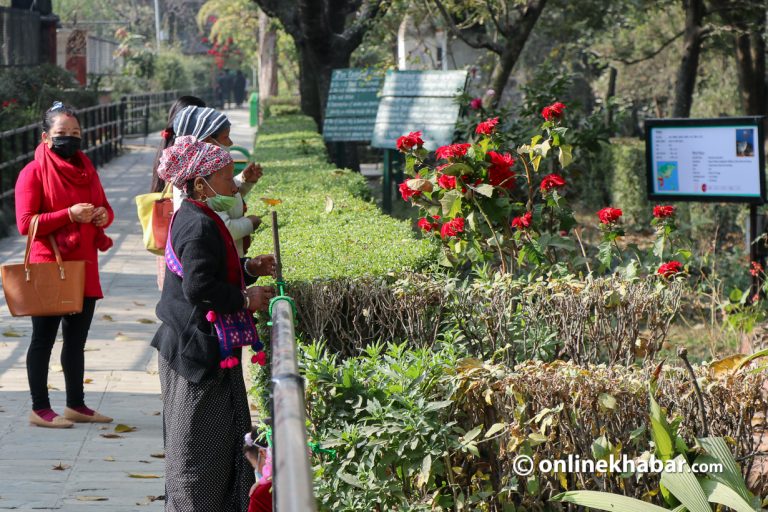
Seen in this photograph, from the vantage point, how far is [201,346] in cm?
A: 393

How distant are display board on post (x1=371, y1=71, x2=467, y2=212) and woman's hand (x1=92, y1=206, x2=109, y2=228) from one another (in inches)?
294

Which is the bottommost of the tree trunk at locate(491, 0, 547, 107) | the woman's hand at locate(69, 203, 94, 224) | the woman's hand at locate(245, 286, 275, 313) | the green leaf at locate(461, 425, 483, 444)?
the green leaf at locate(461, 425, 483, 444)

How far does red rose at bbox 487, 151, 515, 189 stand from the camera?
5.64 metres

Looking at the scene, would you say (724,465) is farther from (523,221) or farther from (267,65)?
(267,65)

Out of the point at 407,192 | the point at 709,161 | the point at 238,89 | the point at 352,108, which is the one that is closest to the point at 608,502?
the point at 407,192

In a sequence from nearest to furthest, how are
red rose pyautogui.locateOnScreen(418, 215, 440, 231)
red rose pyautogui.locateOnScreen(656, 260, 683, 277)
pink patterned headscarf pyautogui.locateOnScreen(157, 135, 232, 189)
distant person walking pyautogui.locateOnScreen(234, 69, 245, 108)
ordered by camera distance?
pink patterned headscarf pyautogui.locateOnScreen(157, 135, 232, 189), red rose pyautogui.locateOnScreen(656, 260, 683, 277), red rose pyautogui.locateOnScreen(418, 215, 440, 231), distant person walking pyautogui.locateOnScreen(234, 69, 245, 108)

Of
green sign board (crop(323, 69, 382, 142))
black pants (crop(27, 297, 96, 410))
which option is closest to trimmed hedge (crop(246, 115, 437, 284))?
black pants (crop(27, 297, 96, 410))

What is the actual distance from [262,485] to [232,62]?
6450 centimetres

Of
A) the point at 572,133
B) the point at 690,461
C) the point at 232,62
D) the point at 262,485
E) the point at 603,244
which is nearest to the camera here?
the point at 262,485

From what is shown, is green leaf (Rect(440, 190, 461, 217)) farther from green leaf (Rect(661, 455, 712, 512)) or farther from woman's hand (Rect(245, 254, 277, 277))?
green leaf (Rect(661, 455, 712, 512))

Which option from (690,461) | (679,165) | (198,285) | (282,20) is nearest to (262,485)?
(198,285)

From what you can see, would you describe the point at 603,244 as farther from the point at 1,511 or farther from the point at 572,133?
the point at 572,133

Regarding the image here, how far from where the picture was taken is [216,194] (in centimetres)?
396

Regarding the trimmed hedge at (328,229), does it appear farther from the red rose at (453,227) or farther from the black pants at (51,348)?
the black pants at (51,348)
